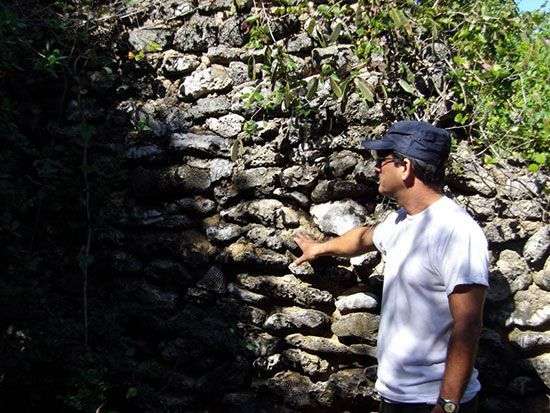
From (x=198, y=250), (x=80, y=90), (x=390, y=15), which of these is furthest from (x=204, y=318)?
(x=390, y=15)

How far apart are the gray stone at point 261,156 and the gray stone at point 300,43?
0.55 m

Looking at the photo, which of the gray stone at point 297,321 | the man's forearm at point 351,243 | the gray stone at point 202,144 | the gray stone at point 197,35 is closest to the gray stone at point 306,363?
the gray stone at point 297,321

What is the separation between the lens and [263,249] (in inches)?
147

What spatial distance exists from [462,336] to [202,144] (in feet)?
6.72

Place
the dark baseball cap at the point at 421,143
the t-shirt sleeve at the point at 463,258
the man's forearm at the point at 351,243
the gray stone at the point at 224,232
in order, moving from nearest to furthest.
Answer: the t-shirt sleeve at the point at 463,258
the dark baseball cap at the point at 421,143
the man's forearm at the point at 351,243
the gray stone at the point at 224,232

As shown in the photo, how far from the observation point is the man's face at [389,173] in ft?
8.70

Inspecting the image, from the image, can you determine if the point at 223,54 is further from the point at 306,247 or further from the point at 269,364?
the point at 269,364

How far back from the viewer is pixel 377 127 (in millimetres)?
3701

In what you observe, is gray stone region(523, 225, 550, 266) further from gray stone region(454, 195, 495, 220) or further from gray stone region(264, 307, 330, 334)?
gray stone region(264, 307, 330, 334)

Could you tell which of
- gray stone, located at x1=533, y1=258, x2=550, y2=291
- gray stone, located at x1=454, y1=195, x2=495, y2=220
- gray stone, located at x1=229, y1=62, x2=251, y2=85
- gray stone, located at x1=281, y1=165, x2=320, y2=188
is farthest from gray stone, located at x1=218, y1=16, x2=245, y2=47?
gray stone, located at x1=533, y1=258, x2=550, y2=291

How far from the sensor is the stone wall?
136 inches

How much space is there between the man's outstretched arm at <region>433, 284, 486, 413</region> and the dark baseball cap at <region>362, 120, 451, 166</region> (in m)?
0.51

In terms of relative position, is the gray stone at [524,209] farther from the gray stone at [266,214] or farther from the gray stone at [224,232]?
the gray stone at [224,232]

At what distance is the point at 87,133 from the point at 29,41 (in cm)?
66
